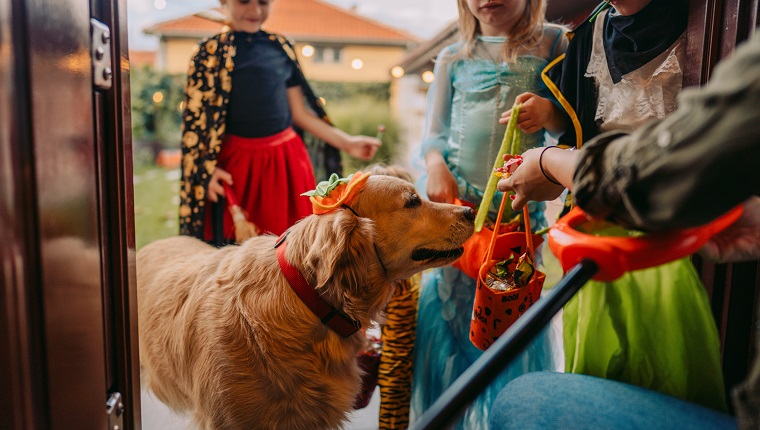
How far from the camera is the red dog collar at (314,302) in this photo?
1.14m

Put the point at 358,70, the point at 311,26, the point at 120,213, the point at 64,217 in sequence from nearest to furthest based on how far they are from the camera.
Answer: the point at 64,217, the point at 120,213, the point at 311,26, the point at 358,70

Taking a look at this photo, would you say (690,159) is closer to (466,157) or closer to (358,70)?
(466,157)

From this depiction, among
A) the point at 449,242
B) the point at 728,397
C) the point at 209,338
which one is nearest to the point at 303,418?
the point at 209,338

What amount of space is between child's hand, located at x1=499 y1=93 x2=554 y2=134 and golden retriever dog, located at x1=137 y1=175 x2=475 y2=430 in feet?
0.84

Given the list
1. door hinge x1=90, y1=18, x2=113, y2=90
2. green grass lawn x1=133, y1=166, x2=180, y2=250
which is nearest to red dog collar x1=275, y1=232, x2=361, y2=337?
door hinge x1=90, y1=18, x2=113, y2=90

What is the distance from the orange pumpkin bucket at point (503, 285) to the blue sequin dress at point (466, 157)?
237 millimetres

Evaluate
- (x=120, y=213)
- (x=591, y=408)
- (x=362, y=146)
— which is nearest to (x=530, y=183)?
(x=591, y=408)

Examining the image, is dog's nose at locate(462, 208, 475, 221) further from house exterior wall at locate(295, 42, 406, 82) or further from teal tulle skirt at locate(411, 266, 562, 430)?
house exterior wall at locate(295, 42, 406, 82)

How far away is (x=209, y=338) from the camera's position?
1171mm

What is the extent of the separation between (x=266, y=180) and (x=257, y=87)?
1.12ft

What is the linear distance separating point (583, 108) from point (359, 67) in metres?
Result: 3.39

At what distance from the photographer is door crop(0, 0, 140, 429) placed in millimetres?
597

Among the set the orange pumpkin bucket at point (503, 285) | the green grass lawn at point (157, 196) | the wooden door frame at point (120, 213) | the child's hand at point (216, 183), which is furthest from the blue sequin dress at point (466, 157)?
the green grass lawn at point (157, 196)

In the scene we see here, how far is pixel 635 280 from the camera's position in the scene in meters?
0.97
